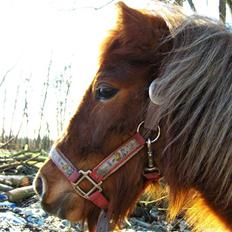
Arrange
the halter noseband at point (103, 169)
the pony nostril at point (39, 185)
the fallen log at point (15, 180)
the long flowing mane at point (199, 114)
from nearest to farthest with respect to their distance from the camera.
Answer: the long flowing mane at point (199, 114) → the halter noseband at point (103, 169) → the pony nostril at point (39, 185) → the fallen log at point (15, 180)

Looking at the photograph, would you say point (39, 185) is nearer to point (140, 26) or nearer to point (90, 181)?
point (90, 181)

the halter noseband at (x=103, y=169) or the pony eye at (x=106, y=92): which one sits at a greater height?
the pony eye at (x=106, y=92)

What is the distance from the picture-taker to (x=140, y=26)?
233 cm

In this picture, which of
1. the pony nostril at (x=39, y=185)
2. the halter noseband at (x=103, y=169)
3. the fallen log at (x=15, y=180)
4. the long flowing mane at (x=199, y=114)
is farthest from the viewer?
the fallen log at (x=15, y=180)

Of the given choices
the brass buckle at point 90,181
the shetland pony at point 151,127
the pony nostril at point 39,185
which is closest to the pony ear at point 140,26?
the shetland pony at point 151,127

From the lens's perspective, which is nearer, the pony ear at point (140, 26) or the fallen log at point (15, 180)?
the pony ear at point (140, 26)

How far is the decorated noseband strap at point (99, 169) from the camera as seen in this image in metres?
2.26

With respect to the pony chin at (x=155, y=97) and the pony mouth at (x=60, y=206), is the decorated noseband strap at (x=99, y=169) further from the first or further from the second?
the pony chin at (x=155, y=97)

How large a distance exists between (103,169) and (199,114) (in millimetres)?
580

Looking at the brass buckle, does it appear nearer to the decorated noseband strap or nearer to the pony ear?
the decorated noseband strap

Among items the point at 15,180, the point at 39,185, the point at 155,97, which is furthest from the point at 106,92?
the point at 15,180

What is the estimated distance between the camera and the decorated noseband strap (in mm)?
2260

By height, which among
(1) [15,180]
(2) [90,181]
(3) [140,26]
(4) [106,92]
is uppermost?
(3) [140,26]

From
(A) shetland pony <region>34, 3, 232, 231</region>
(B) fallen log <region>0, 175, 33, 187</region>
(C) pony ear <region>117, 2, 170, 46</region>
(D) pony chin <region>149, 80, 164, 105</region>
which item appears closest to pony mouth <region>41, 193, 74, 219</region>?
(A) shetland pony <region>34, 3, 232, 231</region>
